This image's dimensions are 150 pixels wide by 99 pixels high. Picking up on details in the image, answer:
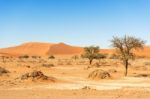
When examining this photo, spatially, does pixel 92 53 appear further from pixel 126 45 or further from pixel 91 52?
pixel 126 45

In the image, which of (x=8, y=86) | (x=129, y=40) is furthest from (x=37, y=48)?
(x=8, y=86)

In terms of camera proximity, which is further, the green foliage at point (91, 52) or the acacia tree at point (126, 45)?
the green foliage at point (91, 52)

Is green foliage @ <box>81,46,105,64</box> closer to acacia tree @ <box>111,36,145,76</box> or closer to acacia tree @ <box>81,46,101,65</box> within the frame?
acacia tree @ <box>81,46,101,65</box>

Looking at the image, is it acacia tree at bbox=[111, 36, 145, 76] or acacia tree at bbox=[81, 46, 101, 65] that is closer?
acacia tree at bbox=[111, 36, 145, 76]

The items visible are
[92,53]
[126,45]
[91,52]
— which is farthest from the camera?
[91,52]

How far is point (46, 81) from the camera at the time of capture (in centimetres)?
2930

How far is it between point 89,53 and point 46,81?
42567mm

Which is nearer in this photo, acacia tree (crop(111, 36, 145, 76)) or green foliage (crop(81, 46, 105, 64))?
acacia tree (crop(111, 36, 145, 76))

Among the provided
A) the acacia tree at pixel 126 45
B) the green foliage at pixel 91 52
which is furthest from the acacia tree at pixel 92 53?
the acacia tree at pixel 126 45

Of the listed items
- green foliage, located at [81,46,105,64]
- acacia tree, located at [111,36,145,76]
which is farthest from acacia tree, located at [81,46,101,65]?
acacia tree, located at [111,36,145,76]

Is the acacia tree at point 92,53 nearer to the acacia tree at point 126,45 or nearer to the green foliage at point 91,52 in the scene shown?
the green foliage at point 91,52

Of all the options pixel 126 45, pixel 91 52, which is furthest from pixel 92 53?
pixel 126 45

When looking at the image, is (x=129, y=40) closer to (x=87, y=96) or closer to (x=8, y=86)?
(x=8, y=86)

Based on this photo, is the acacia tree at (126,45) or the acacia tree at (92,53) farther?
the acacia tree at (92,53)
